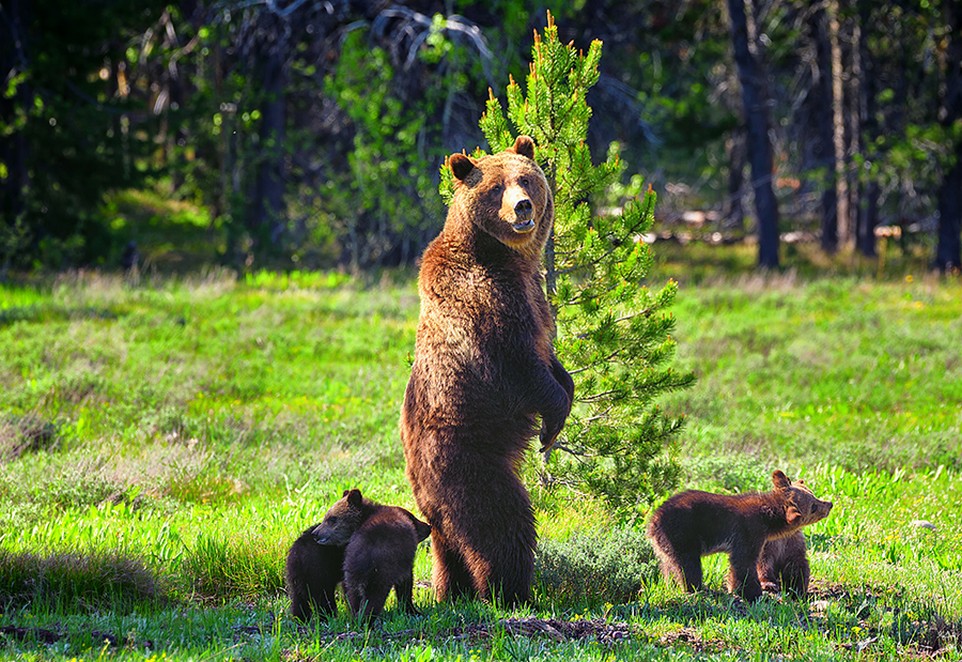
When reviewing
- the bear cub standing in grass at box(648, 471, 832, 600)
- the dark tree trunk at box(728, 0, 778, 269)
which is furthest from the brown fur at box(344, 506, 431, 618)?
the dark tree trunk at box(728, 0, 778, 269)

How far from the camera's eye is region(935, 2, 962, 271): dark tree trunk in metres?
23.0

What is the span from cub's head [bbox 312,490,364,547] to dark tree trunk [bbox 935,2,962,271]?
799 inches

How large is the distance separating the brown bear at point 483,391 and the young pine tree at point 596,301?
1272mm

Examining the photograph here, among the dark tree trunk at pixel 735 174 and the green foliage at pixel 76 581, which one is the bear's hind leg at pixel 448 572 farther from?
the dark tree trunk at pixel 735 174

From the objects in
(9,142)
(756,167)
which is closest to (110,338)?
(9,142)

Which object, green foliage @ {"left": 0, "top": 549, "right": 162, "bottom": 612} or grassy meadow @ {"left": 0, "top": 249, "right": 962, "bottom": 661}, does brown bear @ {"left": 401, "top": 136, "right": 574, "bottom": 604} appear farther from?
green foliage @ {"left": 0, "top": 549, "right": 162, "bottom": 612}

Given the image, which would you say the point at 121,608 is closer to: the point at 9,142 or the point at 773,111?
the point at 9,142

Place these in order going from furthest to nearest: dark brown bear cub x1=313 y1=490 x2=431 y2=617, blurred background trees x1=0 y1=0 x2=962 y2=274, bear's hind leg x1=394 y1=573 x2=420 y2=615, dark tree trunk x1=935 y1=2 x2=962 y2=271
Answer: dark tree trunk x1=935 y1=2 x2=962 y2=271 < blurred background trees x1=0 y1=0 x2=962 y2=274 < bear's hind leg x1=394 y1=573 x2=420 y2=615 < dark brown bear cub x1=313 y1=490 x2=431 y2=617

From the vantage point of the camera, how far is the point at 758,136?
26.7 metres

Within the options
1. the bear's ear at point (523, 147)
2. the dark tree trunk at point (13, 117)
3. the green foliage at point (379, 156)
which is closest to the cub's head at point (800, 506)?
the bear's ear at point (523, 147)

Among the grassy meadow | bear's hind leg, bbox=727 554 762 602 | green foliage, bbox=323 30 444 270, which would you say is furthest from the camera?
green foliage, bbox=323 30 444 270

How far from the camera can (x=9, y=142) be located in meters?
22.5

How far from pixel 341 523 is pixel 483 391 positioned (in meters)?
1.03

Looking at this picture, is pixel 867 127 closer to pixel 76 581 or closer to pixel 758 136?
pixel 758 136
